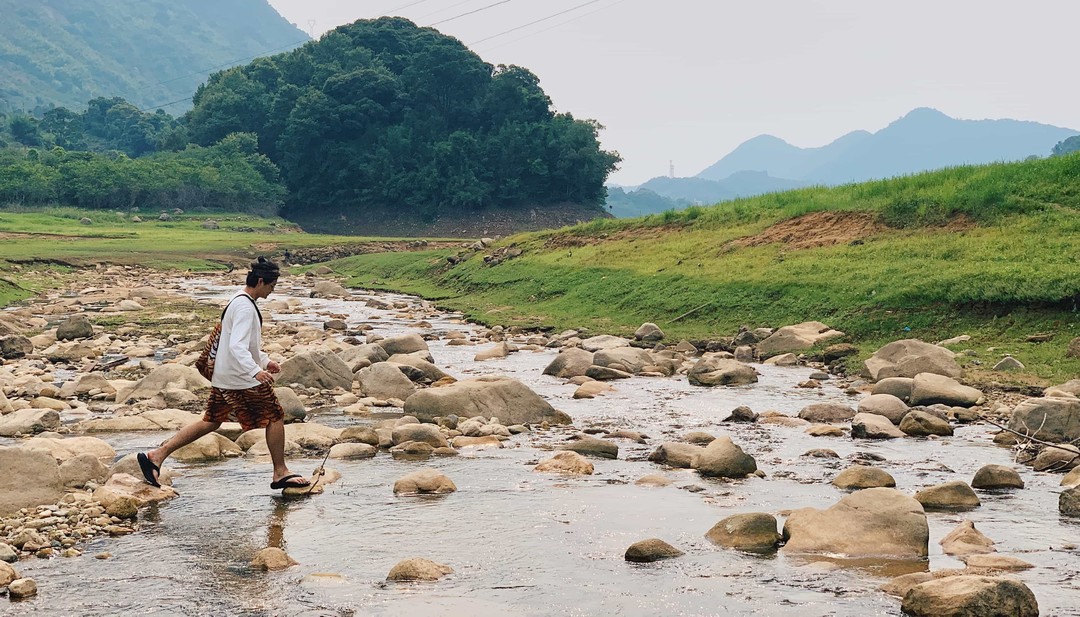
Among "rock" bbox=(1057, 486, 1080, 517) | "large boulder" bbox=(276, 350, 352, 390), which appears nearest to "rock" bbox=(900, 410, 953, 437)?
"rock" bbox=(1057, 486, 1080, 517)

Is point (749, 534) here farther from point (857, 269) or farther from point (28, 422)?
point (857, 269)

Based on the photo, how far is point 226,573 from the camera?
7.96m

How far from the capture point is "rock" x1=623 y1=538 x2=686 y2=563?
27.4 ft

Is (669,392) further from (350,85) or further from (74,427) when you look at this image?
(350,85)

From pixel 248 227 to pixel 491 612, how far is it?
3304 inches

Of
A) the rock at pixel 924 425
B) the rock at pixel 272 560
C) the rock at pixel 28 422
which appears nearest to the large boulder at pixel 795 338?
the rock at pixel 924 425

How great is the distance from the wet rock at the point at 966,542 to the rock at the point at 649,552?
2.21 meters

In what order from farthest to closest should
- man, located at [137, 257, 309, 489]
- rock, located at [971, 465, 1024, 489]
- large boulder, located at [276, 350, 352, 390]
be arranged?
large boulder, located at [276, 350, 352, 390]
rock, located at [971, 465, 1024, 489]
man, located at [137, 257, 309, 489]

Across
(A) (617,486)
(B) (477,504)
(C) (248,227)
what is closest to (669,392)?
(A) (617,486)

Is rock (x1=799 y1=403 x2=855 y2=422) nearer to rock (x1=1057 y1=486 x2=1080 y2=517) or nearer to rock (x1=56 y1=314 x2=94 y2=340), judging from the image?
rock (x1=1057 y1=486 x2=1080 y2=517)

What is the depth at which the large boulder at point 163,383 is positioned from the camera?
16234 mm

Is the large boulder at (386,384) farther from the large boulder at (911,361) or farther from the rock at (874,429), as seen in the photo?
the large boulder at (911,361)

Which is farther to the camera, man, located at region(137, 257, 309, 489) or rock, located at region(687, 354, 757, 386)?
rock, located at region(687, 354, 757, 386)

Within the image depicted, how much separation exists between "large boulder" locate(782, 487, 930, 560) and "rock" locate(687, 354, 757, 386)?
9645 millimetres
